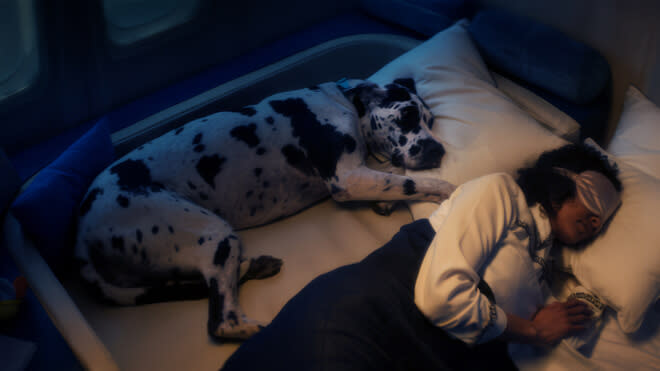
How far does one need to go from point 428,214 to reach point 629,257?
721 millimetres

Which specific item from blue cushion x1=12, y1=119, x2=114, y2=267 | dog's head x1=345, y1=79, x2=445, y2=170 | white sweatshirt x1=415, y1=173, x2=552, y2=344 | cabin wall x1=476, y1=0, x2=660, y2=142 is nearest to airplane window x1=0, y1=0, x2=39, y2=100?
blue cushion x1=12, y1=119, x2=114, y2=267

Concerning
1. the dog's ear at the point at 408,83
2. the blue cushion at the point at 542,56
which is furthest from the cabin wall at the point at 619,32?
the dog's ear at the point at 408,83

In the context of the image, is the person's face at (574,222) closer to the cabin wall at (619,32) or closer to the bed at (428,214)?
the bed at (428,214)

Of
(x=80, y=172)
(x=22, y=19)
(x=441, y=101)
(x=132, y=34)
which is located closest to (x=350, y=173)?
(x=441, y=101)

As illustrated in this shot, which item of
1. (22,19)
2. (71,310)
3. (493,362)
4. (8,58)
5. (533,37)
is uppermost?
(533,37)

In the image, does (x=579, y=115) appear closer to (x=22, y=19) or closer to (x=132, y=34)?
(x=132, y=34)

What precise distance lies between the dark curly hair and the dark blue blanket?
542 mm

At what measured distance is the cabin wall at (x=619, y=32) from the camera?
6.04 feet

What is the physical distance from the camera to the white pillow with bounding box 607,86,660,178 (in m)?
1.66

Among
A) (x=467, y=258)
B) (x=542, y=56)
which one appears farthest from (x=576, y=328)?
(x=542, y=56)

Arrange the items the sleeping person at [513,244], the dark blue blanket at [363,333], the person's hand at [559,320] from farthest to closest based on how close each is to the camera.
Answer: the person's hand at [559,320] → the sleeping person at [513,244] → the dark blue blanket at [363,333]

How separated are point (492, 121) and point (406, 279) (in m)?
0.86

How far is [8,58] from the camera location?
184 centimetres

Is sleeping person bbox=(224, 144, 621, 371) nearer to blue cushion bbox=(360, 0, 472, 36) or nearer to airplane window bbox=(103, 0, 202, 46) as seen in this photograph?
blue cushion bbox=(360, 0, 472, 36)
